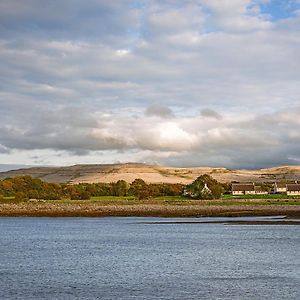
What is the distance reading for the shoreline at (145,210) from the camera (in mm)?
83250

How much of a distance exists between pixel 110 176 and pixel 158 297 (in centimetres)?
17509

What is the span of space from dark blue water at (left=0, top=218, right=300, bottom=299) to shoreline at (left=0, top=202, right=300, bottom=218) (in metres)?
29.7

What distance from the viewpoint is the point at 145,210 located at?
88.7 metres

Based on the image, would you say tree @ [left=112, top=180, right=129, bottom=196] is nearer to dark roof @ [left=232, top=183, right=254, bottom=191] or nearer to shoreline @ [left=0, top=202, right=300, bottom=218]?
dark roof @ [left=232, top=183, right=254, bottom=191]

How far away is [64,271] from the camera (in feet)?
98.4

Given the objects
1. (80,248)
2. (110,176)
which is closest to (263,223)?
(80,248)

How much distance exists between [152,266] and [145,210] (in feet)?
188

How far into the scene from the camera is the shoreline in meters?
83.2

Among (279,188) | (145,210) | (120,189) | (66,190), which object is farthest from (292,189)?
(145,210)

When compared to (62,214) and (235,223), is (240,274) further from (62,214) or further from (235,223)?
(62,214)

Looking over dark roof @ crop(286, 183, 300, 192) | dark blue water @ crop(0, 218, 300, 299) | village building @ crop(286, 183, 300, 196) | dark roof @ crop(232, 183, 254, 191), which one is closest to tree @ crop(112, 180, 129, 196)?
dark roof @ crop(232, 183, 254, 191)

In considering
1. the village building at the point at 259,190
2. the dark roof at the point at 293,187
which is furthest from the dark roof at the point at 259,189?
the dark roof at the point at 293,187

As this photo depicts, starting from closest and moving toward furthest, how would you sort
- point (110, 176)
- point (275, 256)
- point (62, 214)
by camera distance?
point (275, 256) → point (62, 214) → point (110, 176)

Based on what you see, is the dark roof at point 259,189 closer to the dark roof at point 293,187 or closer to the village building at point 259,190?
the village building at point 259,190
